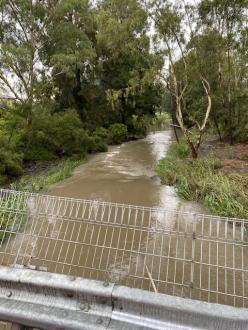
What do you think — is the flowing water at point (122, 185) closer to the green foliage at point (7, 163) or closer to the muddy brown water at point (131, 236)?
the muddy brown water at point (131, 236)

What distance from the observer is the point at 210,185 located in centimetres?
768

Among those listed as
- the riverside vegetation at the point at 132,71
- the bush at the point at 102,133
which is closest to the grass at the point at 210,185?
the riverside vegetation at the point at 132,71

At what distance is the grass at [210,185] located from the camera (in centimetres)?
651

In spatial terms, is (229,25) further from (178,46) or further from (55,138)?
(55,138)

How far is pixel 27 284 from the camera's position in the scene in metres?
2.05

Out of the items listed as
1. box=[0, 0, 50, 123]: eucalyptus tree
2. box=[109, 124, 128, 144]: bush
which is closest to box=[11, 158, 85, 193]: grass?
box=[0, 0, 50, 123]: eucalyptus tree

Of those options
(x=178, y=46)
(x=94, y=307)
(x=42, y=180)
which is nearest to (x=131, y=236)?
(x=94, y=307)

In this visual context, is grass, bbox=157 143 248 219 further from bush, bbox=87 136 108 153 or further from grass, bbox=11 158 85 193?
bush, bbox=87 136 108 153

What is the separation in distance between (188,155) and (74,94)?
1100 cm

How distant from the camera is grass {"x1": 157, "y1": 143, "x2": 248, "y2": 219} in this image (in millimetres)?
6508

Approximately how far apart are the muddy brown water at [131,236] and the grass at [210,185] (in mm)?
290

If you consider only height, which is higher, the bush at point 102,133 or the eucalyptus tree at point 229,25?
the eucalyptus tree at point 229,25

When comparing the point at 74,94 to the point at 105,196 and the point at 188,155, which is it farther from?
the point at 105,196

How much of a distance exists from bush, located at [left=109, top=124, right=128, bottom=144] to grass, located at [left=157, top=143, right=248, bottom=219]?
10083 mm
